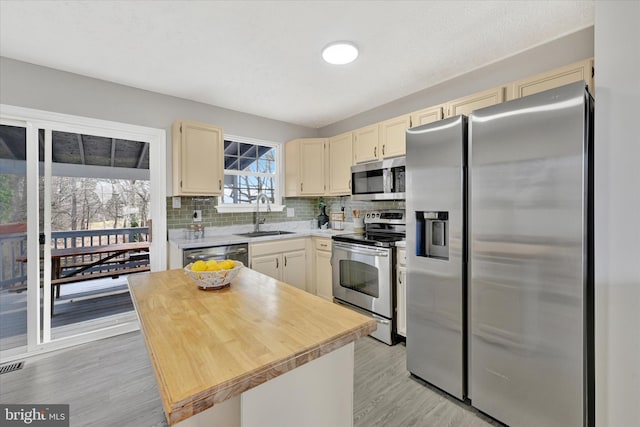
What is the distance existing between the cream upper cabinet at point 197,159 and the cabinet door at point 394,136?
185 cm

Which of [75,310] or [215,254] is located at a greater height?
[215,254]

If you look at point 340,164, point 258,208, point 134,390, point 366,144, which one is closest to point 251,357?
point 134,390

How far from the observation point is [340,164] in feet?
11.8

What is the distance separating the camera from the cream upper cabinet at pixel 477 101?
2.20 m

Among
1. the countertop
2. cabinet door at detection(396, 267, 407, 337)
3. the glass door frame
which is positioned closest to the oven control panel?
the countertop

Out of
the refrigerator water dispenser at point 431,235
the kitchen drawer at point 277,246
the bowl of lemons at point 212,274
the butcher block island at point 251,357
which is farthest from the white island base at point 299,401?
the kitchen drawer at point 277,246

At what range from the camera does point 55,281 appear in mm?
2836

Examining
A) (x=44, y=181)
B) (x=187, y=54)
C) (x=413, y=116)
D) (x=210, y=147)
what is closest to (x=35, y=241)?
(x=44, y=181)

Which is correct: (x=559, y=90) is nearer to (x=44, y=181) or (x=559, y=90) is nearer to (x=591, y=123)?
(x=591, y=123)

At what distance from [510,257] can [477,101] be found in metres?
1.44

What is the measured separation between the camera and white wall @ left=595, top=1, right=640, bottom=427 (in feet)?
3.29

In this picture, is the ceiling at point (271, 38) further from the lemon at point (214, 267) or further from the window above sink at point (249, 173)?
the lemon at point (214, 267)

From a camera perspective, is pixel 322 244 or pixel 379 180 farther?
pixel 322 244

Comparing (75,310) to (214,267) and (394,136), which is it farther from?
(394,136)
